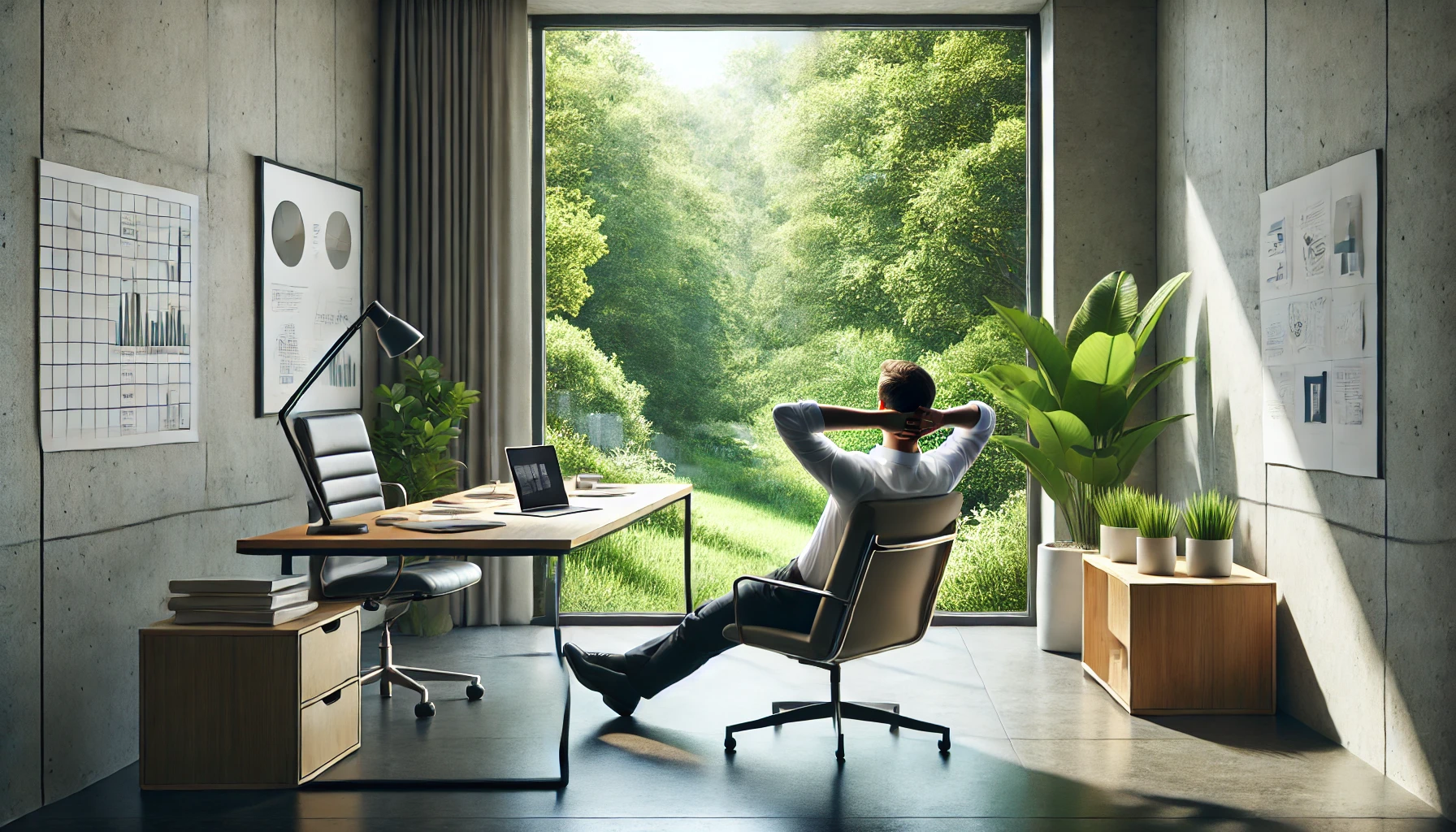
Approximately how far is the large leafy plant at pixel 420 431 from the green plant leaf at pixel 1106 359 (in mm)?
2643

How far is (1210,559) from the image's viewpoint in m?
4.04

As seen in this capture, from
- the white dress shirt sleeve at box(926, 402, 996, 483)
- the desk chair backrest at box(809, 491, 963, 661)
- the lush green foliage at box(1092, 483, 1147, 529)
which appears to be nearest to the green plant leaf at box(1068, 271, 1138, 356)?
the lush green foliage at box(1092, 483, 1147, 529)

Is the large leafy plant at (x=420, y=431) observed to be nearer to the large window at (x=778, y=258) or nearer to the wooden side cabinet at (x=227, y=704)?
the large window at (x=778, y=258)

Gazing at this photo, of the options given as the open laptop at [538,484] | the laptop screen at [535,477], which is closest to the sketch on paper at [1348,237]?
the open laptop at [538,484]

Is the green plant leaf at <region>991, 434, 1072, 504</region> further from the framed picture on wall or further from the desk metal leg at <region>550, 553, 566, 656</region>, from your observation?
the framed picture on wall

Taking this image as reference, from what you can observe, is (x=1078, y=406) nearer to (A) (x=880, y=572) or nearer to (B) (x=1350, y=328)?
(B) (x=1350, y=328)

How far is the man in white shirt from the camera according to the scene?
10.8 feet

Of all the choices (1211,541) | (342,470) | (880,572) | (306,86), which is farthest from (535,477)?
(1211,541)

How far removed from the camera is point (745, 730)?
12.3ft

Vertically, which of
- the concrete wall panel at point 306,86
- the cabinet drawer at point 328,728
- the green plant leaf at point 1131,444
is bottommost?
the cabinet drawer at point 328,728

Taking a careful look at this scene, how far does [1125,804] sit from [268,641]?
2347 millimetres

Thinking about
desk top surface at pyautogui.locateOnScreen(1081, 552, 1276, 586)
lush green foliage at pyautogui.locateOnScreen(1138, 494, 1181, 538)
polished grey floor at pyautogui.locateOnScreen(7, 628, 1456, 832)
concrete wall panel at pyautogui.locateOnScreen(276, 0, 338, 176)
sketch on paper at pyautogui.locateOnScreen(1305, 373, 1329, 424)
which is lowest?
polished grey floor at pyautogui.locateOnScreen(7, 628, 1456, 832)

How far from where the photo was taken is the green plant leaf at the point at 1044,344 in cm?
478

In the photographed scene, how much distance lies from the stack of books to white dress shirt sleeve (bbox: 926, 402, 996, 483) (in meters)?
1.93
